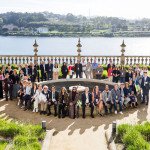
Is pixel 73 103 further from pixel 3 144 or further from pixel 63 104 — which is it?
pixel 3 144

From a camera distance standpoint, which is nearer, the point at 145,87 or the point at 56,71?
the point at 145,87

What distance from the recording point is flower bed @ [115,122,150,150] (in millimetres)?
10828

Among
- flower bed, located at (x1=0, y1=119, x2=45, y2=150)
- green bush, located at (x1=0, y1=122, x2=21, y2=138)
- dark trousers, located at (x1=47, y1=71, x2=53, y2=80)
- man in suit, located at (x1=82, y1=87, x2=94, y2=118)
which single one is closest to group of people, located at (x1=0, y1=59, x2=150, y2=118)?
man in suit, located at (x1=82, y1=87, x2=94, y2=118)

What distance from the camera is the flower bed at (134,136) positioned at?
35.5ft

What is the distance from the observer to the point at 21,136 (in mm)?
11516

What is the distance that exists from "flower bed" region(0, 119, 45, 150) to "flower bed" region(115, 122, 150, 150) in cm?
263

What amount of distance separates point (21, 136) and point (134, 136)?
3.57 m

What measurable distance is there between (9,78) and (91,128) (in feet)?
19.0

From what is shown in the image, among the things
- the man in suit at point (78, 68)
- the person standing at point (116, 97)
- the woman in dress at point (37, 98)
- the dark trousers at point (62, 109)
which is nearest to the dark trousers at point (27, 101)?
the woman in dress at point (37, 98)

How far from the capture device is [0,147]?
11.2 metres

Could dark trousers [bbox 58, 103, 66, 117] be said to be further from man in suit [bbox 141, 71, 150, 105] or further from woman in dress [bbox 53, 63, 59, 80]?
woman in dress [bbox 53, 63, 59, 80]

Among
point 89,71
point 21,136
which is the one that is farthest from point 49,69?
point 21,136

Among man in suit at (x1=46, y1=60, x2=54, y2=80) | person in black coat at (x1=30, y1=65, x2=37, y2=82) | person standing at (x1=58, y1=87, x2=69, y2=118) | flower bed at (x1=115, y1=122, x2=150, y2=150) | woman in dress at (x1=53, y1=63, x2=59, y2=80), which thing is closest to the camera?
flower bed at (x1=115, y1=122, x2=150, y2=150)

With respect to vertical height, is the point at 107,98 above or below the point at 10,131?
above
